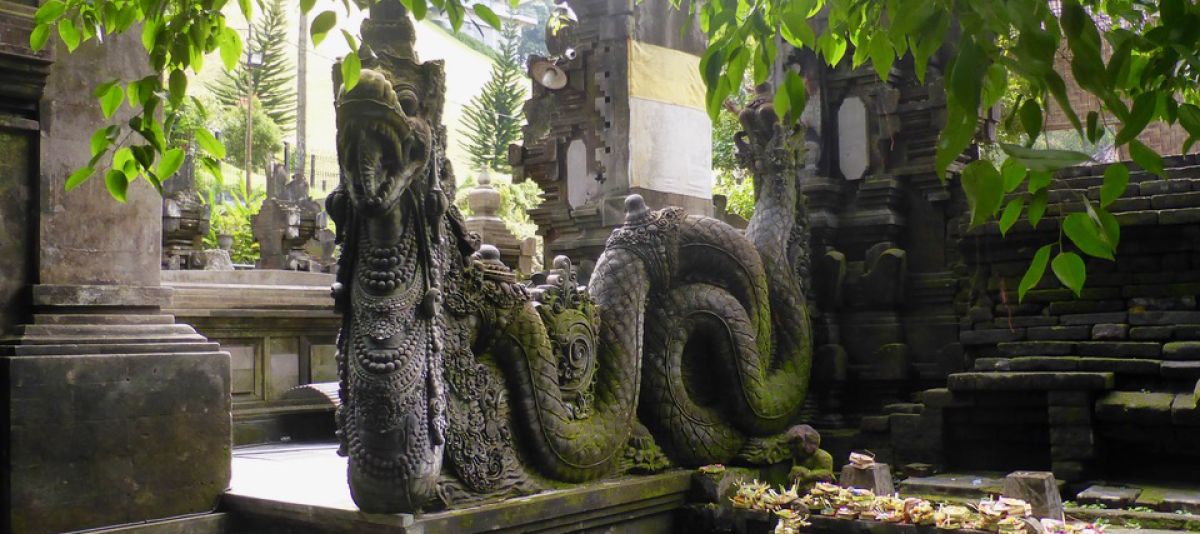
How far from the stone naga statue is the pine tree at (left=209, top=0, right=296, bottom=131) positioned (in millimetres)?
38446

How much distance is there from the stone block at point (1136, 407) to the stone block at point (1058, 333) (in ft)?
2.07

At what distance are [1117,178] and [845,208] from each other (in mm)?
6926

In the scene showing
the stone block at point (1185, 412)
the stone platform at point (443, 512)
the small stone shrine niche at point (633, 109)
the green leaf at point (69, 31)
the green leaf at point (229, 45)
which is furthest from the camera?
the small stone shrine niche at point (633, 109)

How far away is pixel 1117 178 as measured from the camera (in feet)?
8.22

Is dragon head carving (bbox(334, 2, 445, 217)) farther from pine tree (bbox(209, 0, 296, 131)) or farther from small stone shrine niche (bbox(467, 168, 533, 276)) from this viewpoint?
pine tree (bbox(209, 0, 296, 131))

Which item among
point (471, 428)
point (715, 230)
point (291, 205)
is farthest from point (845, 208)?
point (291, 205)

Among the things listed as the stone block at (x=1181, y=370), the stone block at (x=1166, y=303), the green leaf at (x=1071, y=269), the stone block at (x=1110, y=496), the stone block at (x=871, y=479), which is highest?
the green leaf at (x=1071, y=269)

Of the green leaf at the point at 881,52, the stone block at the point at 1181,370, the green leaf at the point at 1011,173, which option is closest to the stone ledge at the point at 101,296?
the green leaf at the point at 881,52

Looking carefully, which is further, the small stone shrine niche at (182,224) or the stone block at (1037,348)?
the small stone shrine niche at (182,224)

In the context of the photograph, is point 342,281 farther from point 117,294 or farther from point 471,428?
point 117,294

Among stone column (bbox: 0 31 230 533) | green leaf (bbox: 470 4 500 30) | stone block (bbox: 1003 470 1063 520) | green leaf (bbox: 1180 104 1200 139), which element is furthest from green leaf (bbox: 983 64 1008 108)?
stone column (bbox: 0 31 230 533)

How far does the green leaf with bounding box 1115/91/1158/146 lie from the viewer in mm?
2359

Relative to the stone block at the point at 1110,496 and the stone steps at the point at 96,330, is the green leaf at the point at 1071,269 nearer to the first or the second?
the stone block at the point at 1110,496

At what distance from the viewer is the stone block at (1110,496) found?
6094mm
